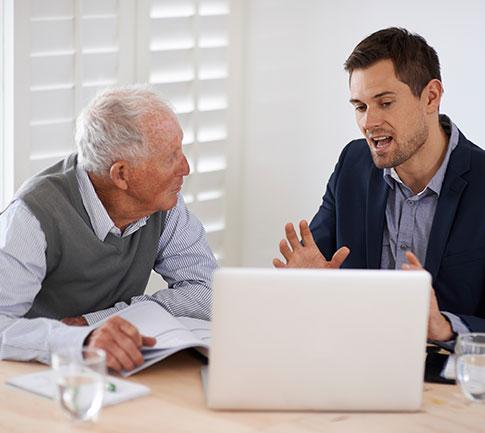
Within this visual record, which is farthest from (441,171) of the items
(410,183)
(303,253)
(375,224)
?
(303,253)

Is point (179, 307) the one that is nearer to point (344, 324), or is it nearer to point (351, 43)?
point (344, 324)

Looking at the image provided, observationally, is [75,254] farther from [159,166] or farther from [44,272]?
[159,166]

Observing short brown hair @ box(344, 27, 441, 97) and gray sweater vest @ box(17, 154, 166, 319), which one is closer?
gray sweater vest @ box(17, 154, 166, 319)

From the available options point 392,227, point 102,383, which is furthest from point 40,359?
point 392,227

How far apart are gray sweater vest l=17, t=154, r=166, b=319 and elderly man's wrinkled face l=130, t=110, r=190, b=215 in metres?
0.11

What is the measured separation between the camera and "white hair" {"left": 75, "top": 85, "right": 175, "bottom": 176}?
2.54m

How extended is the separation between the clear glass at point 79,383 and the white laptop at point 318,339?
204 mm

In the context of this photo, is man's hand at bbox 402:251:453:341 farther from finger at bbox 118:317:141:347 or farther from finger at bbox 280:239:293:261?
finger at bbox 118:317:141:347

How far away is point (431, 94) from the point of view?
9.68 feet

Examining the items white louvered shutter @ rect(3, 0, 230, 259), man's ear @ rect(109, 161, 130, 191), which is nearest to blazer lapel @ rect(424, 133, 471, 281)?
man's ear @ rect(109, 161, 130, 191)

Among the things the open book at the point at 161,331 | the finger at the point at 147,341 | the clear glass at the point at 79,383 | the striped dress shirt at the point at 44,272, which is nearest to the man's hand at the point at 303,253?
the striped dress shirt at the point at 44,272

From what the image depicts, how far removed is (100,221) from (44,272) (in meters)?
0.18

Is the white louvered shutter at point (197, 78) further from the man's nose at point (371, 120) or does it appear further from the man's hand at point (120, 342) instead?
the man's hand at point (120, 342)

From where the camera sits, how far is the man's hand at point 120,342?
215cm
